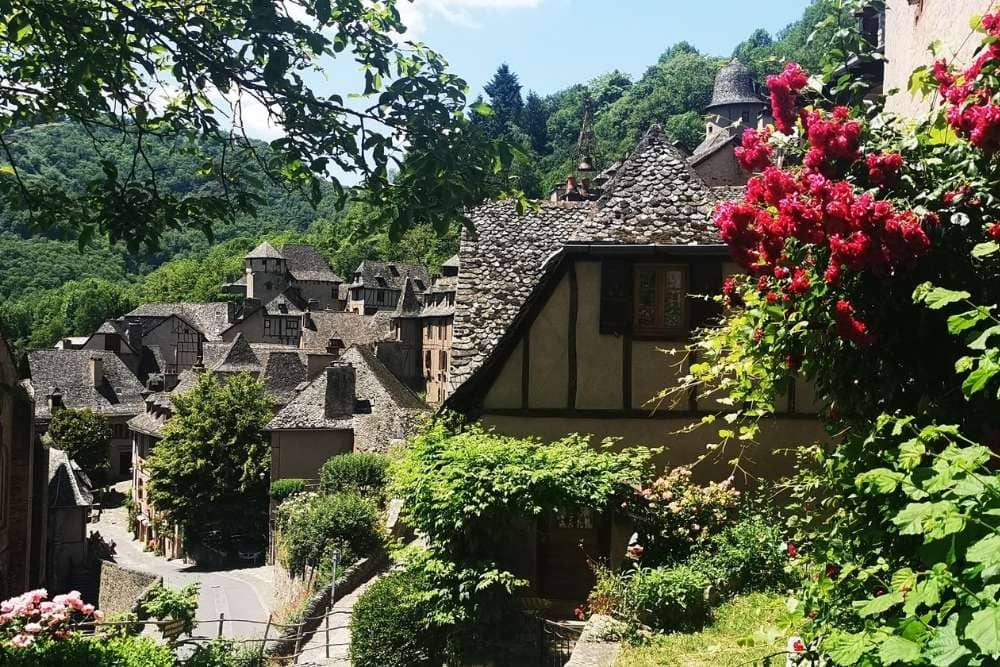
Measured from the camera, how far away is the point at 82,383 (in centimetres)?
6562

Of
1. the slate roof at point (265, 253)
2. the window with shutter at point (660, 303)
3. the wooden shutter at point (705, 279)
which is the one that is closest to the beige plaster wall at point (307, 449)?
the window with shutter at point (660, 303)

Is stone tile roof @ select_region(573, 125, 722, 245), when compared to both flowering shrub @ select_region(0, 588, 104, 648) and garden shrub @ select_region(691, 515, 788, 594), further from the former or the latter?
flowering shrub @ select_region(0, 588, 104, 648)

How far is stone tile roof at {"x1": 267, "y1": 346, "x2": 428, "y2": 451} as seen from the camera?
36.2m

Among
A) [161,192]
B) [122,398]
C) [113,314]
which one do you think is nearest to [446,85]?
[161,192]

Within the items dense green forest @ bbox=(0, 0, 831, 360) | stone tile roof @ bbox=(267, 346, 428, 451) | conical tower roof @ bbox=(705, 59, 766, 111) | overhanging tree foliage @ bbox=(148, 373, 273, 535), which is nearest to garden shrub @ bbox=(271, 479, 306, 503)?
stone tile roof @ bbox=(267, 346, 428, 451)

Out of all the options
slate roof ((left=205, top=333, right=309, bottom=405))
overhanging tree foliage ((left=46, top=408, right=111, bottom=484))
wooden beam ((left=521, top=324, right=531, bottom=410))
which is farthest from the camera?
overhanging tree foliage ((left=46, top=408, right=111, bottom=484))

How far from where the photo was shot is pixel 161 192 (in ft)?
22.6

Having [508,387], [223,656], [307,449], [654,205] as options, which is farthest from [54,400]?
[654,205]

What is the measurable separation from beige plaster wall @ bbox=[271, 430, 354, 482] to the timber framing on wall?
24.6 m

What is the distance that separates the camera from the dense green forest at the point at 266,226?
4222 inches

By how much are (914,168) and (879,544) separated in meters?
2.09

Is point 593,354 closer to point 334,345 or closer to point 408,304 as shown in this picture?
point 408,304

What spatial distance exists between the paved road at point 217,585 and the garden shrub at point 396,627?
363 inches

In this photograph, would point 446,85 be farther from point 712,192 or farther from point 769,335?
point 712,192
